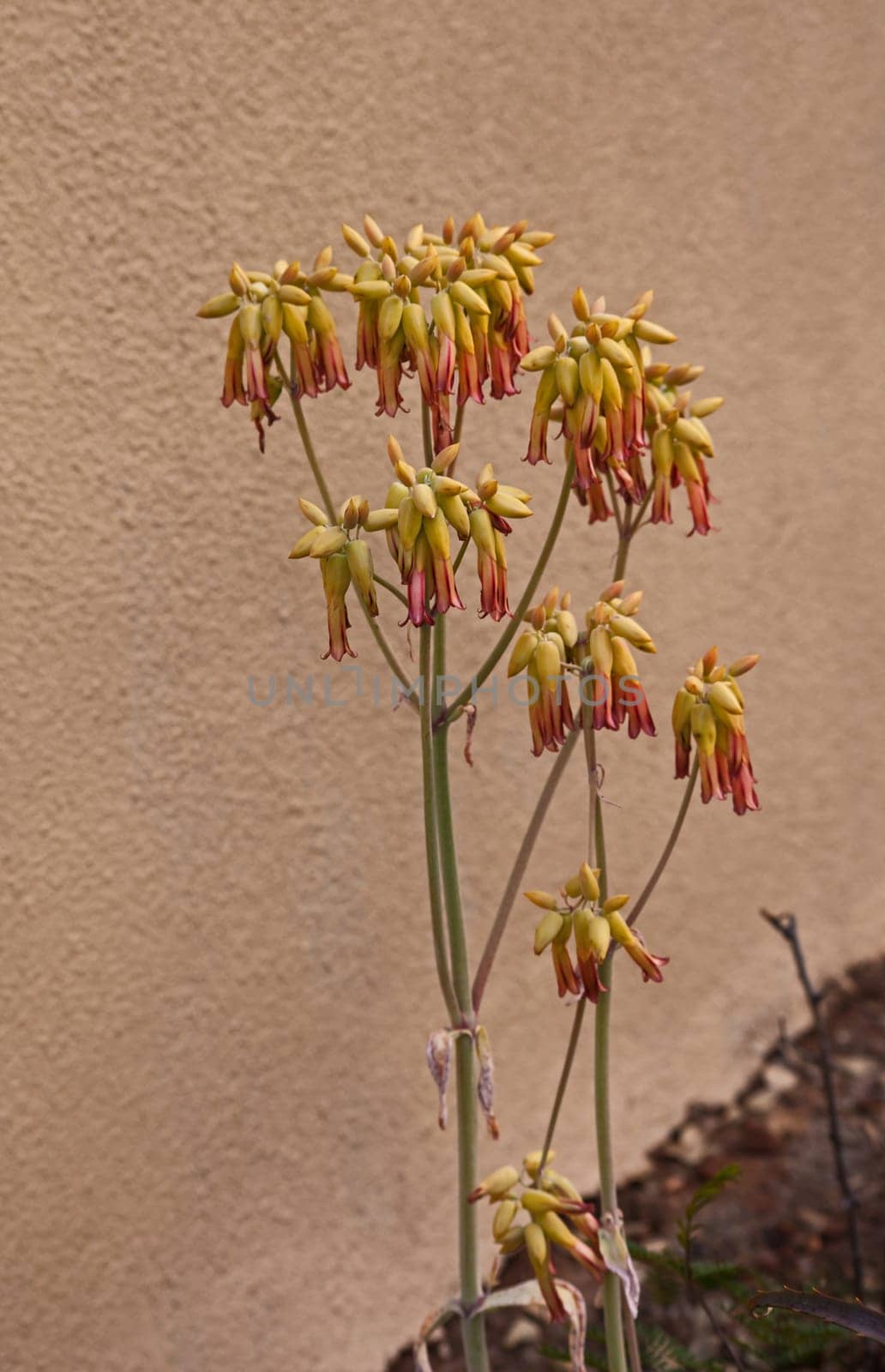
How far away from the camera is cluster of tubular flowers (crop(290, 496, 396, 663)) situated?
1.00m

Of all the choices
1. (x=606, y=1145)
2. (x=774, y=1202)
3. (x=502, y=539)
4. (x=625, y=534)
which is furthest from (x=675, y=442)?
(x=774, y=1202)

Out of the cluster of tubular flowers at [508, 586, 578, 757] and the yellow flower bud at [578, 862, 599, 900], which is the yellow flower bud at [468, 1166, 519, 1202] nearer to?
the yellow flower bud at [578, 862, 599, 900]

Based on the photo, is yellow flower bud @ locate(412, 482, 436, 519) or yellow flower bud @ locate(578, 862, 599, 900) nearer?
yellow flower bud @ locate(412, 482, 436, 519)

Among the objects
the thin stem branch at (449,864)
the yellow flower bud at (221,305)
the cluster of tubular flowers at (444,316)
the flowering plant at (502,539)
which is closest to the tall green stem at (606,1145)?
the flowering plant at (502,539)

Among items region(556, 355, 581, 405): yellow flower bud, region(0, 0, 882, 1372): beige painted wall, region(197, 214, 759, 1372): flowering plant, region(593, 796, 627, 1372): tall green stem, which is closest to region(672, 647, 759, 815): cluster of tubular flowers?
region(197, 214, 759, 1372): flowering plant

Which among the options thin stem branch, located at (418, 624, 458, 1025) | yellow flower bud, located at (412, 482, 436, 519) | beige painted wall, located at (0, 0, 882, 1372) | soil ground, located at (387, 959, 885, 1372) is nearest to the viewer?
yellow flower bud, located at (412, 482, 436, 519)

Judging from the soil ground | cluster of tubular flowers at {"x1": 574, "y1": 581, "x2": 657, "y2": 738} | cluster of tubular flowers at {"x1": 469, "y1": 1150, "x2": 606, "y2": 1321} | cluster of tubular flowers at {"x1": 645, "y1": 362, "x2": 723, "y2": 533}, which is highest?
cluster of tubular flowers at {"x1": 645, "y1": 362, "x2": 723, "y2": 533}

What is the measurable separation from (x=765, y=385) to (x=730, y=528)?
0.20 meters

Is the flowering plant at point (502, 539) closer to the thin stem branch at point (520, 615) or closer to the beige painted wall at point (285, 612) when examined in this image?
the thin stem branch at point (520, 615)

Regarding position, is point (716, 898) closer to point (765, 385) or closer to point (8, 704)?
point (765, 385)

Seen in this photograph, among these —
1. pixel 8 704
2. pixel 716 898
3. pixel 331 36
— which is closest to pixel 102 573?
pixel 8 704

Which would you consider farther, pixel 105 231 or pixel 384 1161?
pixel 384 1161

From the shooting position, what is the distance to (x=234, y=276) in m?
1.07

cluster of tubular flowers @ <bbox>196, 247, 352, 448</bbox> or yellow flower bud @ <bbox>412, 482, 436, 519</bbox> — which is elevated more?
cluster of tubular flowers @ <bbox>196, 247, 352, 448</bbox>
